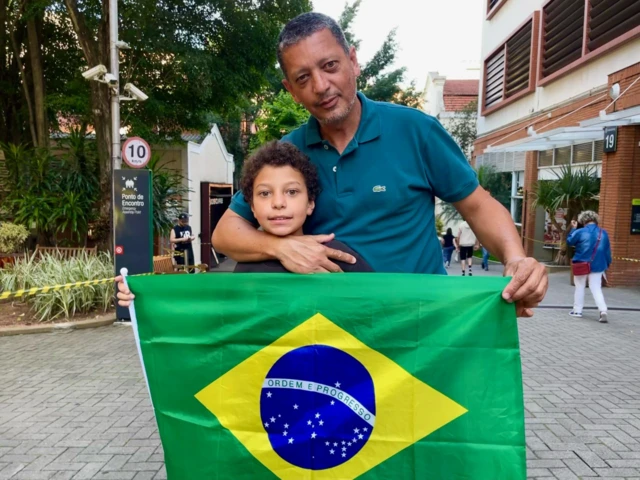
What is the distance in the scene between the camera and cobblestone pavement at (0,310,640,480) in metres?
3.94

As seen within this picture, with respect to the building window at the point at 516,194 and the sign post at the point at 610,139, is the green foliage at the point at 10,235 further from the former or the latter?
the building window at the point at 516,194

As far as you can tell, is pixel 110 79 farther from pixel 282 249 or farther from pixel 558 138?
pixel 558 138

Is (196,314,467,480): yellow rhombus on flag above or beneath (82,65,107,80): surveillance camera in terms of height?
beneath

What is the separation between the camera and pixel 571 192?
46.9 ft

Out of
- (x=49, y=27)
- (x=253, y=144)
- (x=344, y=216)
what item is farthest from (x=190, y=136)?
(x=344, y=216)

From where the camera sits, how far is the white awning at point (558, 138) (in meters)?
13.2

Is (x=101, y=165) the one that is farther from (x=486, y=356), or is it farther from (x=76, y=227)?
(x=486, y=356)

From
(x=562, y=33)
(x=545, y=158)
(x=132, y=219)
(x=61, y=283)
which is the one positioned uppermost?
(x=562, y=33)

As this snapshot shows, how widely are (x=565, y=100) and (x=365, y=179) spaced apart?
49.7ft

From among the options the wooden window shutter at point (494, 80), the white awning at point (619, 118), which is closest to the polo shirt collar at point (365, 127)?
the white awning at point (619, 118)

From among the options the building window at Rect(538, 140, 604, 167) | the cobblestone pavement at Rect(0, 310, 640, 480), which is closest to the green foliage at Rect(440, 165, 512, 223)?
the building window at Rect(538, 140, 604, 167)

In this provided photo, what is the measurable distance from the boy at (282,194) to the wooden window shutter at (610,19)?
11.9m

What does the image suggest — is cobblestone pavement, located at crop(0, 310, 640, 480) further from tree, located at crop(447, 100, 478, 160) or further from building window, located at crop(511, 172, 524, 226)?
tree, located at crop(447, 100, 478, 160)

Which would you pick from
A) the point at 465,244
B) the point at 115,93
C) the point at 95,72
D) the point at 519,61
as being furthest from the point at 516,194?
the point at 95,72
